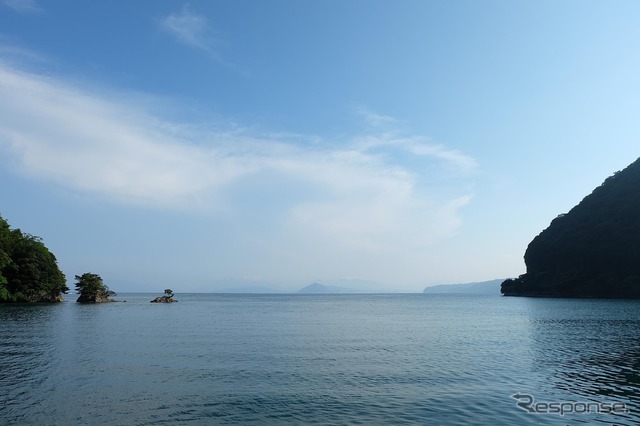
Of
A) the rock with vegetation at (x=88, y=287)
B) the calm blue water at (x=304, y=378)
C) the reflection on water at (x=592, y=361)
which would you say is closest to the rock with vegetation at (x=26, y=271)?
the rock with vegetation at (x=88, y=287)

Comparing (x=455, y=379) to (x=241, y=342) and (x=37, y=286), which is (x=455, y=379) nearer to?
(x=241, y=342)

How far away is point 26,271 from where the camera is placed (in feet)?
453

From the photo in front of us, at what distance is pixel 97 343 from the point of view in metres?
53.9

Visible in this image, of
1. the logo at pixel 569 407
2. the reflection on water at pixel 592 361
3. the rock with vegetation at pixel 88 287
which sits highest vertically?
the rock with vegetation at pixel 88 287

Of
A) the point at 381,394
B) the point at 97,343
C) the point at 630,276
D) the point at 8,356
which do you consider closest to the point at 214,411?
the point at 381,394

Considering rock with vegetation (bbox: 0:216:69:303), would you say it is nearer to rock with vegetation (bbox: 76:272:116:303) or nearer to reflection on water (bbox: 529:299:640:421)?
rock with vegetation (bbox: 76:272:116:303)

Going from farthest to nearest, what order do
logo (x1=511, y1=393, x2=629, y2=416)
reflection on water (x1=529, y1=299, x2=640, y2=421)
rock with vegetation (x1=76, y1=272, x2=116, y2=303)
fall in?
rock with vegetation (x1=76, y1=272, x2=116, y2=303) → reflection on water (x1=529, y1=299, x2=640, y2=421) → logo (x1=511, y1=393, x2=629, y2=416)

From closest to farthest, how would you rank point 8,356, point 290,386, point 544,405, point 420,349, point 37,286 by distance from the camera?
1. point 544,405
2. point 290,386
3. point 8,356
4. point 420,349
5. point 37,286

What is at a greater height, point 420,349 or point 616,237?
point 616,237

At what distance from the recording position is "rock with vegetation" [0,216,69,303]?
13400 cm

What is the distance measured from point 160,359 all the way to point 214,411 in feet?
64.5

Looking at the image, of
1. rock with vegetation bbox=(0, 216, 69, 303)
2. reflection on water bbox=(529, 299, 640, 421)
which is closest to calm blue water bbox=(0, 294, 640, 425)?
reflection on water bbox=(529, 299, 640, 421)

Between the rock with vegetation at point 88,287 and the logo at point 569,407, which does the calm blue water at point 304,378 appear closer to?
the logo at point 569,407

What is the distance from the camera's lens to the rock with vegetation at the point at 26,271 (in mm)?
134000
